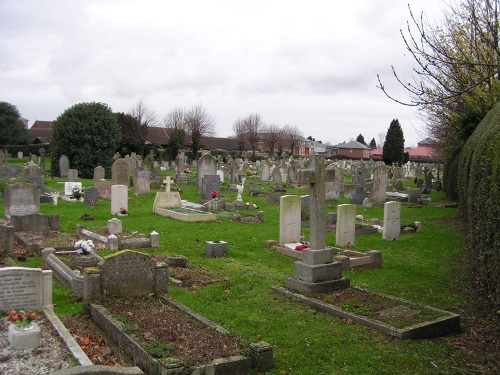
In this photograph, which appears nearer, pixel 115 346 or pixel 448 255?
pixel 115 346

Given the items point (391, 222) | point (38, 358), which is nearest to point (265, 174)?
point (391, 222)

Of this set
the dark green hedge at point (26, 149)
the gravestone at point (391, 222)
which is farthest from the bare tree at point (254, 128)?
the gravestone at point (391, 222)

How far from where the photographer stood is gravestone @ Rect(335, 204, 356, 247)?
47.2ft

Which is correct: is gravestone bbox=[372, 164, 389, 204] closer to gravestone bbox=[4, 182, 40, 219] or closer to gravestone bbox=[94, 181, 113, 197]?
gravestone bbox=[94, 181, 113, 197]

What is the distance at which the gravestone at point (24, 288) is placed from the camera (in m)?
7.60

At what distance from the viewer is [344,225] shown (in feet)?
47.5

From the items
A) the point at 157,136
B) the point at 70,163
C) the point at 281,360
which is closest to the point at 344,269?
the point at 281,360

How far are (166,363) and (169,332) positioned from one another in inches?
46.4

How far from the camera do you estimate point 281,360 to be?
6.62 m

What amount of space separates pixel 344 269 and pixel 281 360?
542 centimetres

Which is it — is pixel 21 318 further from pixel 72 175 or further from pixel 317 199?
pixel 72 175

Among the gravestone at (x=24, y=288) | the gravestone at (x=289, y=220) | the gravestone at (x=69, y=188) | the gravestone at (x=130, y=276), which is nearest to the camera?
the gravestone at (x=24, y=288)

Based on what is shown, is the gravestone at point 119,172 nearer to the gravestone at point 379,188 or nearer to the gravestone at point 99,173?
the gravestone at point 99,173

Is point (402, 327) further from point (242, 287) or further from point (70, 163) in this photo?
point (70, 163)
